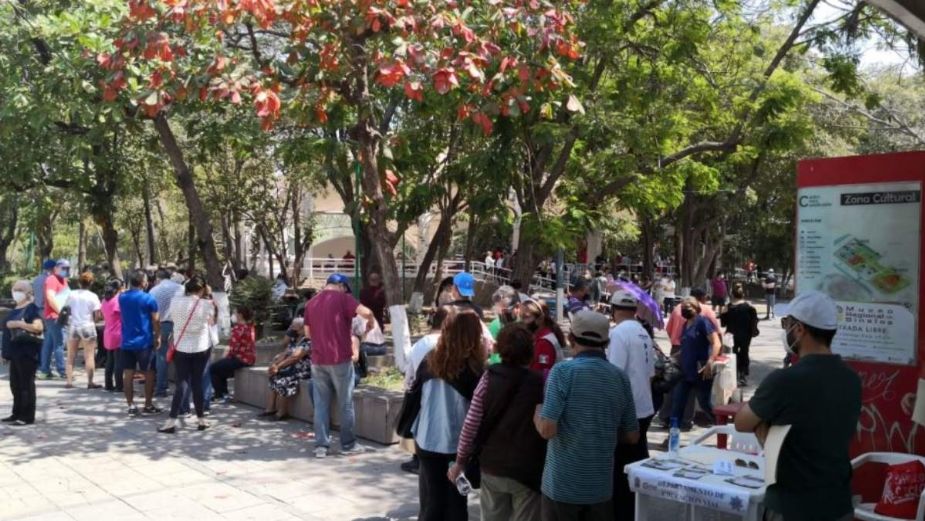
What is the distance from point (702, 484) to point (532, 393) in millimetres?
947

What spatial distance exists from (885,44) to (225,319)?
11322 mm

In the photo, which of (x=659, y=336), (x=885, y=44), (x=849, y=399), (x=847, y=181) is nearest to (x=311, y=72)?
(x=847, y=181)

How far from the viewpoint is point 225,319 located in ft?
47.8

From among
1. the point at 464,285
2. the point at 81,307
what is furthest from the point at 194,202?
the point at 464,285

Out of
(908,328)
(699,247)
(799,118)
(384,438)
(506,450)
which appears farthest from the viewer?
(699,247)

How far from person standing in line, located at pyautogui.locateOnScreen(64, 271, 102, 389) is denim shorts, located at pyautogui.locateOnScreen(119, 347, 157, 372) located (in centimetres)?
192

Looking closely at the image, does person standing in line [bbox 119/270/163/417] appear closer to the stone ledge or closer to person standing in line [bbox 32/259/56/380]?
the stone ledge

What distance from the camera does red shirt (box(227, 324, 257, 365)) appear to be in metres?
10.8

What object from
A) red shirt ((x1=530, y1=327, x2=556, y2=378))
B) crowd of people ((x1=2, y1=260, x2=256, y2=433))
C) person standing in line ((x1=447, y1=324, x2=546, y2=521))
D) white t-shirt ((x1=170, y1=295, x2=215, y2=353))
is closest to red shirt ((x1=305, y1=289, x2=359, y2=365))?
white t-shirt ((x1=170, y1=295, x2=215, y2=353))

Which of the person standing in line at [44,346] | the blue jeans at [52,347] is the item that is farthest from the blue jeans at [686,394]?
the person standing in line at [44,346]

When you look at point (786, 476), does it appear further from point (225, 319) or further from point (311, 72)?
point (225, 319)

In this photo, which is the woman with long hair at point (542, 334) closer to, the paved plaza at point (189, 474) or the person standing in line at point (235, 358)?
the paved plaza at point (189, 474)

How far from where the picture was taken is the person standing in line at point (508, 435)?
169 inches

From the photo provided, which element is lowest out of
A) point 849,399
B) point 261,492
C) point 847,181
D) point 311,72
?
point 261,492
